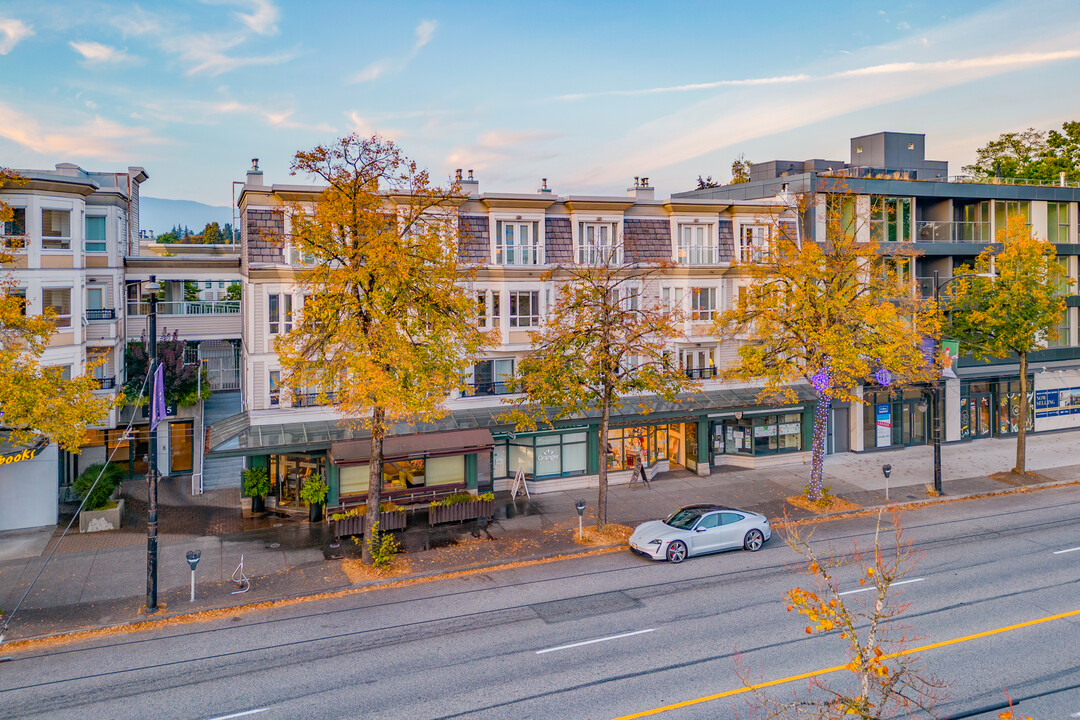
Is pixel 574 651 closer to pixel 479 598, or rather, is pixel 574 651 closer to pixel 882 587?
pixel 479 598

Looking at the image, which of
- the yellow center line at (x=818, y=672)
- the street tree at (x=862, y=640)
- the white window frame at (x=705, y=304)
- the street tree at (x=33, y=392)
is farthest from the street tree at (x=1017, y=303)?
the street tree at (x=33, y=392)

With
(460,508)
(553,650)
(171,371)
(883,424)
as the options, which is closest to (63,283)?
(171,371)

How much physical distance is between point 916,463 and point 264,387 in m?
28.8

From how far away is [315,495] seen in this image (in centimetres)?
2436

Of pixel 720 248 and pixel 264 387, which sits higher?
pixel 720 248

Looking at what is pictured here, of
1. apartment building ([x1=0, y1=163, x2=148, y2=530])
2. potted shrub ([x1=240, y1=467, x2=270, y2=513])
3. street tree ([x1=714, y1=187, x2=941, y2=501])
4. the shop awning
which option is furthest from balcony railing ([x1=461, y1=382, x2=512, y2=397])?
apartment building ([x1=0, y1=163, x2=148, y2=530])

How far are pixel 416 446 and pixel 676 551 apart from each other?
9.98m

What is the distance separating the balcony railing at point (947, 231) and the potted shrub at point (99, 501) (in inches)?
1482

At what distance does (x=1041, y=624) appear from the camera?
15570mm

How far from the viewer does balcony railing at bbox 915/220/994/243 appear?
36031mm

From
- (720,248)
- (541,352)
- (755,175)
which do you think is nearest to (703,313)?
(720,248)

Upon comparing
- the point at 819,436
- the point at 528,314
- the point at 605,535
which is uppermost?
the point at 528,314

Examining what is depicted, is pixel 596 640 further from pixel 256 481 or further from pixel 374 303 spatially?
pixel 256 481

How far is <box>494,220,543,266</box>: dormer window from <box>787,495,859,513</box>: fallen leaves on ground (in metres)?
13.9
